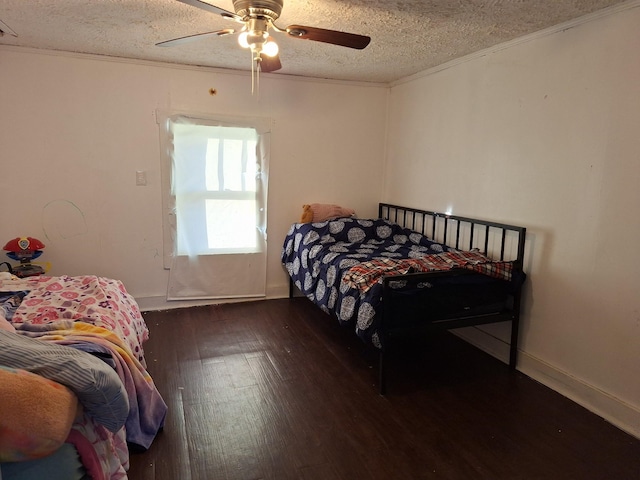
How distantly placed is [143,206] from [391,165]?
7.76ft

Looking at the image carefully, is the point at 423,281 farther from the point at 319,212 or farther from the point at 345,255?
the point at 319,212

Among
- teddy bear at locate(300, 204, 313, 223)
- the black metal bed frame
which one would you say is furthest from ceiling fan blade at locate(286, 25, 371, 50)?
teddy bear at locate(300, 204, 313, 223)

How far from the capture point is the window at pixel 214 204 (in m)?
3.65

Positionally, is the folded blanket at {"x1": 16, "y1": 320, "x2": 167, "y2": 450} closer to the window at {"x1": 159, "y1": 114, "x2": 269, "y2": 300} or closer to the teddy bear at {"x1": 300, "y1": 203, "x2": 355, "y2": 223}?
the window at {"x1": 159, "y1": 114, "x2": 269, "y2": 300}

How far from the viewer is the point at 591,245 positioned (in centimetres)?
232

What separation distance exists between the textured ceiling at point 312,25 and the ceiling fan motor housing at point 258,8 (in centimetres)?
23

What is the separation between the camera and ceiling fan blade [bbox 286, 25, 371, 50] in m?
1.97

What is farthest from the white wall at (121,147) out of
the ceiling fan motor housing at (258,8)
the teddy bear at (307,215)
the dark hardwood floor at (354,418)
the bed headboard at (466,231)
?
the ceiling fan motor housing at (258,8)

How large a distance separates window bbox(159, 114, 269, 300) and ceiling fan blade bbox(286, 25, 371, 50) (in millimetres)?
1833

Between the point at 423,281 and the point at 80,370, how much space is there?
1.75 metres

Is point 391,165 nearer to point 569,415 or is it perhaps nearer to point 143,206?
point 143,206

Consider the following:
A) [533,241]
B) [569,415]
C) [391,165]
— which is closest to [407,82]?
[391,165]

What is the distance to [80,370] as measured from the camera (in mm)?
1277

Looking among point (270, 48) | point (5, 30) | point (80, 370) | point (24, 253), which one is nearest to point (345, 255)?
point (270, 48)
